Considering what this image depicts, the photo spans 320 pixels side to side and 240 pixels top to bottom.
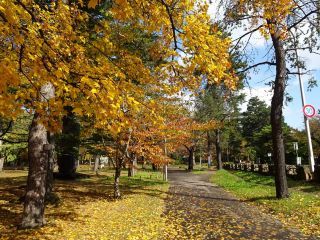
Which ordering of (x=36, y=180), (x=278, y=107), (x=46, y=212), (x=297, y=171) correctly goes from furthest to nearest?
(x=297, y=171)
(x=278, y=107)
(x=46, y=212)
(x=36, y=180)

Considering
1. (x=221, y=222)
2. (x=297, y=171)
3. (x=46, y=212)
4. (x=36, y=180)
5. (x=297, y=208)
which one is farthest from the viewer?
(x=297, y=171)

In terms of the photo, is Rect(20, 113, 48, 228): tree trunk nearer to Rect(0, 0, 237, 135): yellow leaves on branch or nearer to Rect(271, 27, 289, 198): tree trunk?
Rect(0, 0, 237, 135): yellow leaves on branch

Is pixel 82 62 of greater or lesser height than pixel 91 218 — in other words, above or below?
above

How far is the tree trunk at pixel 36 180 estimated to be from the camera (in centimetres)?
898

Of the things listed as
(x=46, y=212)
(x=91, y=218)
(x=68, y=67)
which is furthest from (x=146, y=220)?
(x=68, y=67)

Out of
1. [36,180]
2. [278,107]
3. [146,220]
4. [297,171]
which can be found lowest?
[146,220]

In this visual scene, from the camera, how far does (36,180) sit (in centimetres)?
912

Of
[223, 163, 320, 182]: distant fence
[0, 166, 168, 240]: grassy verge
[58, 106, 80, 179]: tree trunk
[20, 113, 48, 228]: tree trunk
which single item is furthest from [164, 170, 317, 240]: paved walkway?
[58, 106, 80, 179]: tree trunk

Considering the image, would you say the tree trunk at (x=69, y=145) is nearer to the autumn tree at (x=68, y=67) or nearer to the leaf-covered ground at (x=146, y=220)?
the leaf-covered ground at (x=146, y=220)

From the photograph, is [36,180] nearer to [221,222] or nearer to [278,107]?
[221,222]

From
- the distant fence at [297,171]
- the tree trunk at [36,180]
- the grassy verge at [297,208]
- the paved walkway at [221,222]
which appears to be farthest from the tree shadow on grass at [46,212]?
the distant fence at [297,171]

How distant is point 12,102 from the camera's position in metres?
5.06

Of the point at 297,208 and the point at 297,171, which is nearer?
the point at 297,208

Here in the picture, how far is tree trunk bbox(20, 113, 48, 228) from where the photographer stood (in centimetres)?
898
